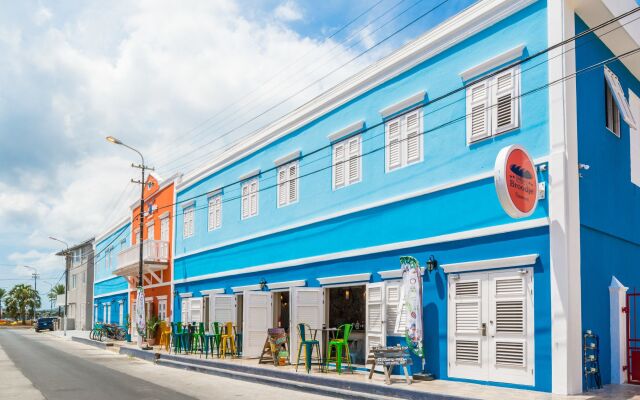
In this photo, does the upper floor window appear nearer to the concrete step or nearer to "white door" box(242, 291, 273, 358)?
the concrete step

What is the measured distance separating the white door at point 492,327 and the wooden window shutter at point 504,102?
288 centimetres

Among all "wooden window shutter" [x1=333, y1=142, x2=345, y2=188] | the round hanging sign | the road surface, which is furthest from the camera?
"wooden window shutter" [x1=333, y1=142, x2=345, y2=188]

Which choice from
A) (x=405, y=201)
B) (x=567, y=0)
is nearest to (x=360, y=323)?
(x=405, y=201)

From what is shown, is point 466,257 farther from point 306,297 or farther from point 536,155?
point 306,297

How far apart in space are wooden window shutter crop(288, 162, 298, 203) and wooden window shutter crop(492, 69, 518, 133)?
790 centimetres

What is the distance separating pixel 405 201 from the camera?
15.0m

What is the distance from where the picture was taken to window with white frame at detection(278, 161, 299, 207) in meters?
19.7

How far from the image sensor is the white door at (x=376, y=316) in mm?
14931

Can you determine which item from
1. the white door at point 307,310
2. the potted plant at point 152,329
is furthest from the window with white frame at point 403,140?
the potted plant at point 152,329

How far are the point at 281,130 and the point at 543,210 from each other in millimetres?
10453

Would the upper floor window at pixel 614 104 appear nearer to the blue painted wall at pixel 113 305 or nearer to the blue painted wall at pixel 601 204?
the blue painted wall at pixel 601 204

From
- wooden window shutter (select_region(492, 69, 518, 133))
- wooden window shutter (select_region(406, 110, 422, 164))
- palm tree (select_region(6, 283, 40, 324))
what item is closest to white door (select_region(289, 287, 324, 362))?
wooden window shutter (select_region(406, 110, 422, 164))

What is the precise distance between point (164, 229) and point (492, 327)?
2043 cm

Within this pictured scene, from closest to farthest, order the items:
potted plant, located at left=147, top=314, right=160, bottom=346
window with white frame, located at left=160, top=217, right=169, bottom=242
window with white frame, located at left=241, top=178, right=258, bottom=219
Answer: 1. window with white frame, located at left=241, top=178, right=258, bottom=219
2. potted plant, located at left=147, top=314, right=160, bottom=346
3. window with white frame, located at left=160, top=217, right=169, bottom=242
